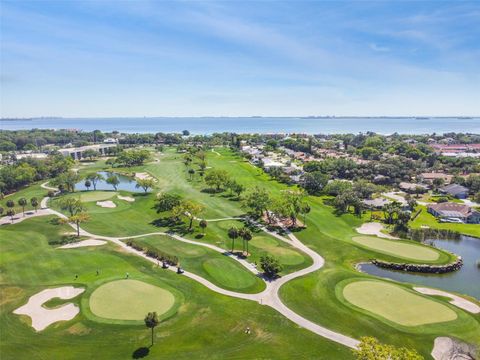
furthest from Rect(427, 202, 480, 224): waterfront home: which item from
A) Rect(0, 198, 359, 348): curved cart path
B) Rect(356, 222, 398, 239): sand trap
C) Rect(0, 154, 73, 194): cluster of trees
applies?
Rect(0, 154, 73, 194): cluster of trees

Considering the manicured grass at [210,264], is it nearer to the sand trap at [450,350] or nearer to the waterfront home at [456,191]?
the sand trap at [450,350]

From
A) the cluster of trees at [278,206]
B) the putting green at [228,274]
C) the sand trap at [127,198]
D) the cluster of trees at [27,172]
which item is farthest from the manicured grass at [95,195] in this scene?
the putting green at [228,274]

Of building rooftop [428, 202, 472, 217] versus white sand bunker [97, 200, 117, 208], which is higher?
building rooftop [428, 202, 472, 217]

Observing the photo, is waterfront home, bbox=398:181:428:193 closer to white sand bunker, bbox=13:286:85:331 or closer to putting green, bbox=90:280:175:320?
putting green, bbox=90:280:175:320

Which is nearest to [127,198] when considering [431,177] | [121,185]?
[121,185]

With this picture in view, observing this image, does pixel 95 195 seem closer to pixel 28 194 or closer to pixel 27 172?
pixel 28 194

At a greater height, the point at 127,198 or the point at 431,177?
the point at 431,177

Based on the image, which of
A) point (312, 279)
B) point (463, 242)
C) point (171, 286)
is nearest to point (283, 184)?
point (463, 242)
